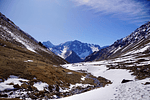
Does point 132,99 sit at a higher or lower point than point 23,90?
lower

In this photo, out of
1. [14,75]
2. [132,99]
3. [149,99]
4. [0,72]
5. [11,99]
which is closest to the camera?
[149,99]

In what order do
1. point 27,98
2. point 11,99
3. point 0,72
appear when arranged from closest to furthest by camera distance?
1. point 11,99
2. point 27,98
3. point 0,72

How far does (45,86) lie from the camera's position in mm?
19844

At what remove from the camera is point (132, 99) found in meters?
10.5

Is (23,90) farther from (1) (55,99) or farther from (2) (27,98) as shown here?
(1) (55,99)

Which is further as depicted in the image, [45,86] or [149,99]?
[45,86]

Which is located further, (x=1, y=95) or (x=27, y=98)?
(x=27, y=98)

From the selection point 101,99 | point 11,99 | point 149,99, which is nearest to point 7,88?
point 11,99

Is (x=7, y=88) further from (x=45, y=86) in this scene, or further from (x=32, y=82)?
(x=45, y=86)

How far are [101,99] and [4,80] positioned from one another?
16.9 meters

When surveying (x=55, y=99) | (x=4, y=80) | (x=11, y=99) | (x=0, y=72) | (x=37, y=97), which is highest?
(x=0, y=72)

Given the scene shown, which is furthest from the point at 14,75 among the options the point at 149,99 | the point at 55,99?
the point at 149,99

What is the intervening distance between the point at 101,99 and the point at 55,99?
27.4 feet

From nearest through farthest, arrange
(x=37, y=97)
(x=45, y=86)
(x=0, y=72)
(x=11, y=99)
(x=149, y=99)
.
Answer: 1. (x=149, y=99)
2. (x=11, y=99)
3. (x=37, y=97)
4. (x=0, y=72)
5. (x=45, y=86)
